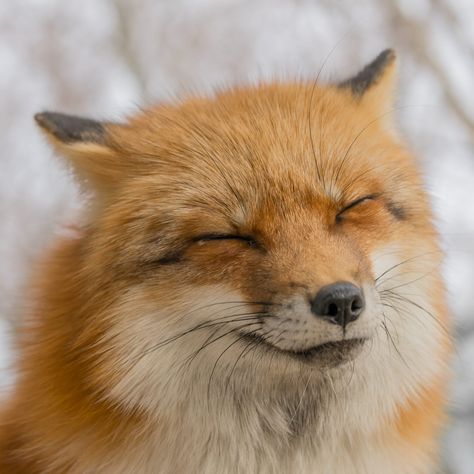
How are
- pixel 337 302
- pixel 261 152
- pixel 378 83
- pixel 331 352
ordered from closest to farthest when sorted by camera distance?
pixel 337 302 → pixel 331 352 → pixel 261 152 → pixel 378 83

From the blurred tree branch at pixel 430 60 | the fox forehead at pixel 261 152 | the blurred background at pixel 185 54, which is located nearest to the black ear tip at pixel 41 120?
the fox forehead at pixel 261 152

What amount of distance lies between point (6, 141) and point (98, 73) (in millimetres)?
495

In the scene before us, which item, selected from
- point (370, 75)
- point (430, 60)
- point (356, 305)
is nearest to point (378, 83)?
point (370, 75)

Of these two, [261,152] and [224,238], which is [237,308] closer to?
[224,238]

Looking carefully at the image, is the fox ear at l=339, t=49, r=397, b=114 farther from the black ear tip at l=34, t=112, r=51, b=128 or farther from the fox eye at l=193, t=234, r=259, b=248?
the black ear tip at l=34, t=112, r=51, b=128

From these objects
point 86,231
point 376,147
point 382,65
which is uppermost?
point 382,65

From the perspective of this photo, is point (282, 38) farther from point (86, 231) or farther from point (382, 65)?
point (86, 231)

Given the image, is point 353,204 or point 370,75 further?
point 370,75

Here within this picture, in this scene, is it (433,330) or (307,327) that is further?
(433,330)

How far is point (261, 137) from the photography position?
174cm

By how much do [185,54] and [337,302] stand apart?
6.70ft

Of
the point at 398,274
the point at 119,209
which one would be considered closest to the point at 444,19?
the point at 398,274

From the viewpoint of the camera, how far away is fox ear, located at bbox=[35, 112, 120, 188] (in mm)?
1786

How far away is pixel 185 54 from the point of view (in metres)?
3.21
